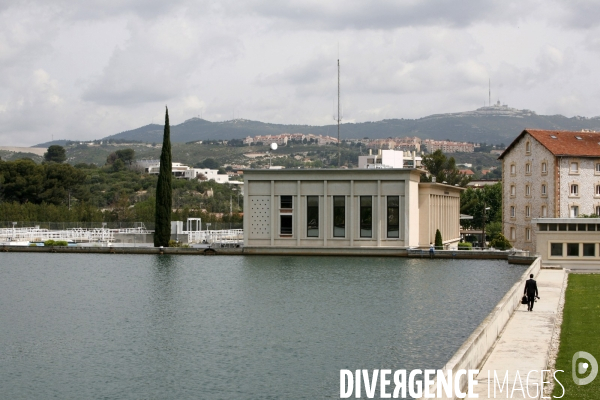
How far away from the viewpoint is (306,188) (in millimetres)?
65188

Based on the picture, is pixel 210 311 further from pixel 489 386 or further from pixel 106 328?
pixel 489 386

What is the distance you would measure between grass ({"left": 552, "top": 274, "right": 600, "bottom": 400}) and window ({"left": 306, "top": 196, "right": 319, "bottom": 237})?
2827 cm

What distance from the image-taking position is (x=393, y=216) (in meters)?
64.0

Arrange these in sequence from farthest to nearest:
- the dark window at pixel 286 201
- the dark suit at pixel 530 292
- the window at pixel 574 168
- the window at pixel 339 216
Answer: the window at pixel 574 168 < the dark window at pixel 286 201 < the window at pixel 339 216 < the dark suit at pixel 530 292

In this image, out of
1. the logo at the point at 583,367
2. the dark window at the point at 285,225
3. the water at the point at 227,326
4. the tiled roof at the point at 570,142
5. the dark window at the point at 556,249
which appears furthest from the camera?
the tiled roof at the point at 570,142

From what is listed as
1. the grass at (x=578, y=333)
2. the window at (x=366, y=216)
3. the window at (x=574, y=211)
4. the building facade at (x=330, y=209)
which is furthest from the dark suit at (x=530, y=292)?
the window at (x=574, y=211)

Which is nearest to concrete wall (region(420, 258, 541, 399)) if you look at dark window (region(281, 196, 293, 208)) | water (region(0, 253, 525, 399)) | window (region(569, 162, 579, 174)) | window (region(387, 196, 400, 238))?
water (region(0, 253, 525, 399))

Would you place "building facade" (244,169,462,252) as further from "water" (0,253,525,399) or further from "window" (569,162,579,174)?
"window" (569,162,579,174)

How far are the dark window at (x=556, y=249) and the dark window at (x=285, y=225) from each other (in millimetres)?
20090

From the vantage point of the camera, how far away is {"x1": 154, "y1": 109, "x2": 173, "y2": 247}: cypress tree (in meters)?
69.5

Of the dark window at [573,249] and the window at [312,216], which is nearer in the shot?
the dark window at [573,249]

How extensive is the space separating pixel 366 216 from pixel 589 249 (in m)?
16.9

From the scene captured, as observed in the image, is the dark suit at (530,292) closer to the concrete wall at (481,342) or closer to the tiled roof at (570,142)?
the concrete wall at (481,342)

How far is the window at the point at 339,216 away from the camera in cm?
6450
